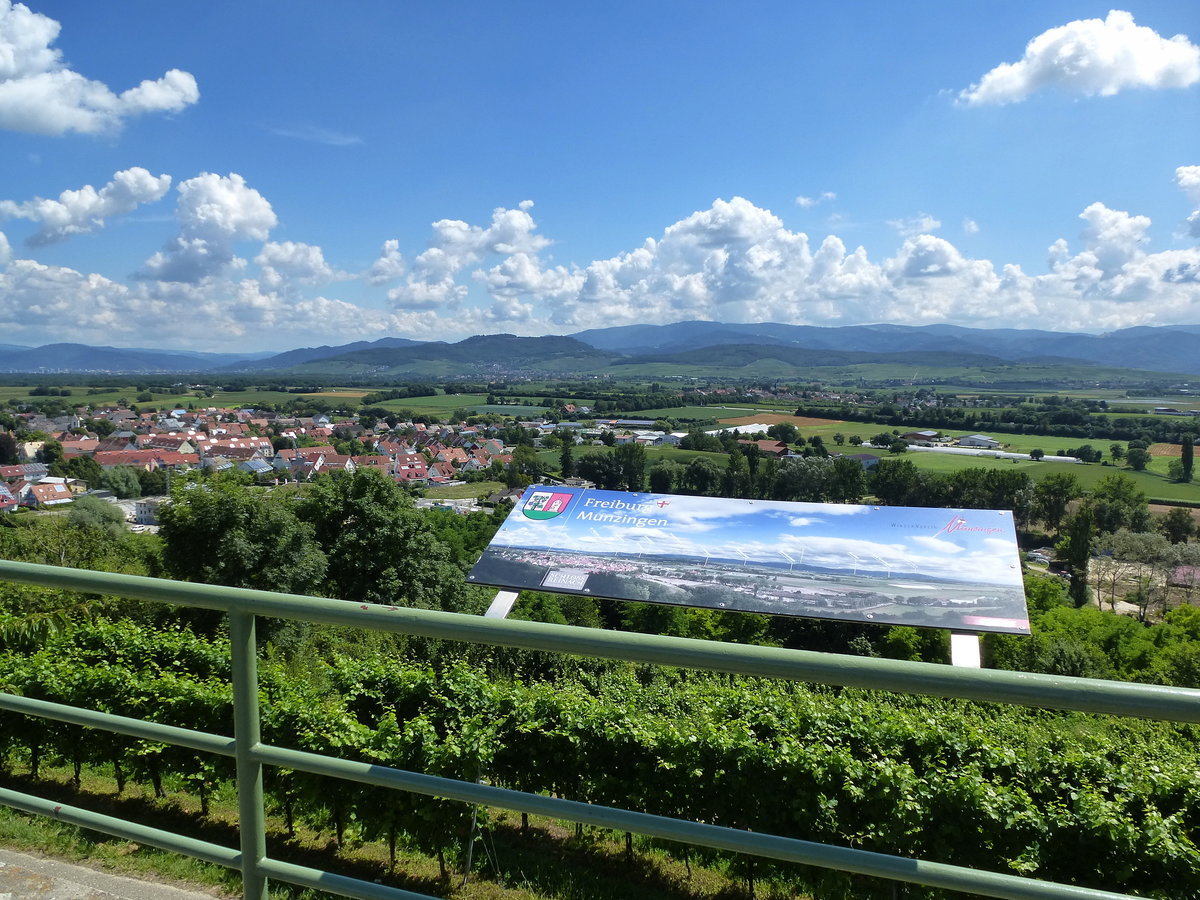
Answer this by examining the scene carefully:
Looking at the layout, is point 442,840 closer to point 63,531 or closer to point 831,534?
point 831,534

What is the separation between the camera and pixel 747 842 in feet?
4.28

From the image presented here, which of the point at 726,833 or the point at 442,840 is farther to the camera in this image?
the point at 442,840

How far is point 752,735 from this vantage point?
21.6 feet

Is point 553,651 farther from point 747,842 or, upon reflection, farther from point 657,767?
point 657,767

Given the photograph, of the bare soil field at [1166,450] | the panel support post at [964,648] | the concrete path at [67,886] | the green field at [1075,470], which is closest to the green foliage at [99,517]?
the panel support post at [964,648]

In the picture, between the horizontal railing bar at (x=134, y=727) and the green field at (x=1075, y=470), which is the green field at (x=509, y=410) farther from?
A: the horizontal railing bar at (x=134, y=727)

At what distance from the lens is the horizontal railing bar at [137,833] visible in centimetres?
175

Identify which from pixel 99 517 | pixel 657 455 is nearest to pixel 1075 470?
pixel 657 455

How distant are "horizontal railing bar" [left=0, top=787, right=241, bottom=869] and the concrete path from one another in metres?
0.45

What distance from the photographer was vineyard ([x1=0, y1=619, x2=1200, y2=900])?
18.1 ft

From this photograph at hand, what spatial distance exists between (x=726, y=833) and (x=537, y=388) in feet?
518

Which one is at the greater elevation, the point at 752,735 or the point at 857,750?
the point at 752,735

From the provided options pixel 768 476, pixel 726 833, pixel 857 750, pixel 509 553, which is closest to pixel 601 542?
pixel 509 553

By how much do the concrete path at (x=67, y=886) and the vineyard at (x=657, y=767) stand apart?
2.75 meters
